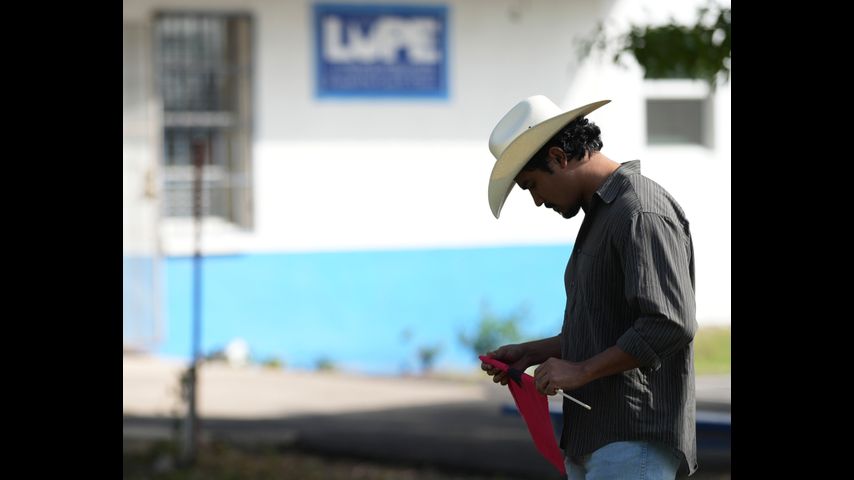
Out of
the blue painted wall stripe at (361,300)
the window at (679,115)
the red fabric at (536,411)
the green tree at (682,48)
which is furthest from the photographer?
the window at (679,115)

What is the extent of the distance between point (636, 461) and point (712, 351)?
28.1ft

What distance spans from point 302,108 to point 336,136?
0.39 metres

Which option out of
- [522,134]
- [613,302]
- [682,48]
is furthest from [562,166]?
[682,48]

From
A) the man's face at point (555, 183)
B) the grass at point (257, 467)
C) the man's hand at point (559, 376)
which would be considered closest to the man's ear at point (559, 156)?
the man's face at point (555, 183)

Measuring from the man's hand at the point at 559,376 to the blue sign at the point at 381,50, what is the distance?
7849 millimetres

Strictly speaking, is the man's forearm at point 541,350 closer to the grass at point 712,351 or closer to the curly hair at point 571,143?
the curly hair at point 571,143

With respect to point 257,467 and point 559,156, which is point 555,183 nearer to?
point 559,156

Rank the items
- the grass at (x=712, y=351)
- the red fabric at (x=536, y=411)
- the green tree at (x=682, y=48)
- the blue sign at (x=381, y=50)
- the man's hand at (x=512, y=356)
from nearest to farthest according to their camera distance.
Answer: the red fabric at (x=536, y=411), the man's hand at (x=512, y=356), the green tree at (x=682, y=48), the blue sign at (x=381, y=50), the grass at (x=712, y=351)

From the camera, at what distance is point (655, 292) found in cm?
265

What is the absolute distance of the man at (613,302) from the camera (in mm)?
2670

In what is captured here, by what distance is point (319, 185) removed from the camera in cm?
1052
